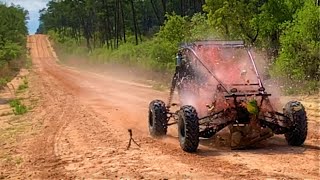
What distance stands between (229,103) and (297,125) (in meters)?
1.40

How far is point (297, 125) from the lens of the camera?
33.2ft

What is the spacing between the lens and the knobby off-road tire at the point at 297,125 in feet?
33.2

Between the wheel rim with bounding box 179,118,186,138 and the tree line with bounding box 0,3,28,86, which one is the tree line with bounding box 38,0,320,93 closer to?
the tree line with bounding box 0,3,28,86

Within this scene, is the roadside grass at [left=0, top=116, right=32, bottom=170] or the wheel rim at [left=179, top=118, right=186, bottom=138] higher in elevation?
the wheel rim at [left=179, top=118, right=186, bottom=138]

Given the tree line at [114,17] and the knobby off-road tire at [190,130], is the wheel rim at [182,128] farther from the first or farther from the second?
the tree line at [114,17]

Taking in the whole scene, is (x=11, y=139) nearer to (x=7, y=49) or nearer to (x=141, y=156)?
(x=141, y=156)

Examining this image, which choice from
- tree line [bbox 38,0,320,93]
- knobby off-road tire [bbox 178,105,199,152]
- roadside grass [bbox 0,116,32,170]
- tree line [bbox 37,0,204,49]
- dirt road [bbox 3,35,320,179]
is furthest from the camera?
tree line [bbox 37,0,204,49]

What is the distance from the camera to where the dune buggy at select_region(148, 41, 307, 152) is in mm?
9867

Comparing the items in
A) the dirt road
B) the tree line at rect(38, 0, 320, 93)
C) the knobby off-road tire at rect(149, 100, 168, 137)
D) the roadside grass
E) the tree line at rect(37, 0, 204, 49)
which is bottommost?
the roadside grass

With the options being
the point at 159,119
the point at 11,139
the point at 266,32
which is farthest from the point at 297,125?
the point at 266,32

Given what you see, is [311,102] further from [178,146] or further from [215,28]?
[215,28]

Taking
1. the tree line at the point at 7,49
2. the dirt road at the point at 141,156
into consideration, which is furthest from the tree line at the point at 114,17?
the dirt road at the point at 141,156

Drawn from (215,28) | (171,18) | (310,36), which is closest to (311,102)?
(310,36)

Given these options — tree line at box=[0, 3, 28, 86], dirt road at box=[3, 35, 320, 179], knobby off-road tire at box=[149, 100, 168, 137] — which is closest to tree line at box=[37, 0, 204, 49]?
tree line at box=[0, 3, 28, 86]
